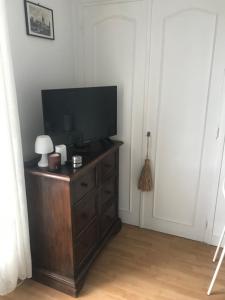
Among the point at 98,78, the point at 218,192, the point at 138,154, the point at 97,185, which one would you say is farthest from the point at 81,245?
the point at 98,78

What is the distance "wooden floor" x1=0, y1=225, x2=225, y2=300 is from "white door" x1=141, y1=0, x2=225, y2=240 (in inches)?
8.8

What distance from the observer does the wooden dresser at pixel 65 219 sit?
1631mm

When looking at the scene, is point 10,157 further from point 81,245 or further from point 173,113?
point 173,113

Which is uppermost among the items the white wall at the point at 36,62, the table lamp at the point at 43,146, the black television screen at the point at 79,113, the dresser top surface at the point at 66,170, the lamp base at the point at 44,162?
the white wall at the point at 36,62

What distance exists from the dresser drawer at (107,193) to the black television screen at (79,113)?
16.2 inches

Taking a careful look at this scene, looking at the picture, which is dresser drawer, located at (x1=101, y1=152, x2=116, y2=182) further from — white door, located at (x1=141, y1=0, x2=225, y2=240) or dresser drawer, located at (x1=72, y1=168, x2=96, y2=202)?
white door, located at (x1=141, y1=0, x2=225, y2=240)

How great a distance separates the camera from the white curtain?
4.65 ft

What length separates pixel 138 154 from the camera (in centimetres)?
240

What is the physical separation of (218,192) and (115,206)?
37.8 inches

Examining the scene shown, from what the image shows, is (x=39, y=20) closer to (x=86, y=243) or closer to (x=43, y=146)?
(x=43, y=146)

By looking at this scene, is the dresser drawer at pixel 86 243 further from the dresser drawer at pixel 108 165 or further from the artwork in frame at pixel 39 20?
the artwork in frame at pixel 39 20

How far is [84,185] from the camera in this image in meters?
1.78

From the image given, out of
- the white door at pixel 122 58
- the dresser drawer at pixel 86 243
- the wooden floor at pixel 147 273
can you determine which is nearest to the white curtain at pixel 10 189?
the wooden floor at pixel 147 273

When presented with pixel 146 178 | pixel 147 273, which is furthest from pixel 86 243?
pixel 146 178
